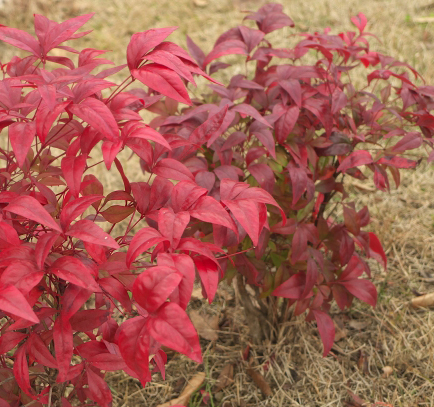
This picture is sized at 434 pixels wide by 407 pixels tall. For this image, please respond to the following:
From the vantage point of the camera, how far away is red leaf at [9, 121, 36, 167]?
0.84 metres

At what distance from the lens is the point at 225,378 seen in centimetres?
186

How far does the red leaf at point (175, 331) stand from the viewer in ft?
→ 2.38

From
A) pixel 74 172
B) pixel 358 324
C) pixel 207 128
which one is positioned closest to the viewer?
pixel 74 172

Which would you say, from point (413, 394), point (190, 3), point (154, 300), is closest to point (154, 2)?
point (190, 3)

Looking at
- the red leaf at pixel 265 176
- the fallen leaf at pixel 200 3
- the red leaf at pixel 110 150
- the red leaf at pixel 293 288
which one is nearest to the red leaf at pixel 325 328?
the red leaf at pixel 293 288

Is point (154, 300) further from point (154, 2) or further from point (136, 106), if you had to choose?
point (154, 2)

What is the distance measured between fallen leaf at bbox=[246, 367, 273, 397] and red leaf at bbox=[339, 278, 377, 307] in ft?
1.66

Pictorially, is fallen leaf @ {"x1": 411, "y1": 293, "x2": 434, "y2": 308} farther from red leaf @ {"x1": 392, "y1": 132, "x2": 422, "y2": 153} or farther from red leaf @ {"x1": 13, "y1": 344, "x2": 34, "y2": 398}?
red leaf @ {"x1": 13, "y1": 344, "x2": 34, "y2": 398}

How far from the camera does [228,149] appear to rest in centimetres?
140

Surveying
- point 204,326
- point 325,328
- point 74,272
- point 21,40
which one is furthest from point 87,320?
point 204,326

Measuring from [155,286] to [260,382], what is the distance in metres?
1.23

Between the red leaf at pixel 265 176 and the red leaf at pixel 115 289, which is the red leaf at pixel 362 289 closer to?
the red leaf at pixel 265 176

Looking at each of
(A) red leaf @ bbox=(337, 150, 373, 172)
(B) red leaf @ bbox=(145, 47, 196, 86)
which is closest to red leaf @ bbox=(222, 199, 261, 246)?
(B) red leaf @ bbox=(145, 47, 196, 86)

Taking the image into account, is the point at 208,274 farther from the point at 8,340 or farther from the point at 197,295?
the point at 197,295
